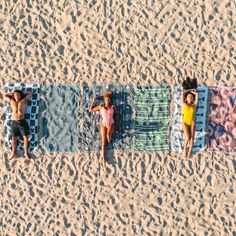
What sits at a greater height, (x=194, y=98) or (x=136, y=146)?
(x=194, y=98)

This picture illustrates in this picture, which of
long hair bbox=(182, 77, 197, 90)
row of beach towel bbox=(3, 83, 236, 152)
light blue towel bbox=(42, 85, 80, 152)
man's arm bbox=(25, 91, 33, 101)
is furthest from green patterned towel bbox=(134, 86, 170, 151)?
man's arm bbox=(25, 91, 33, 101)

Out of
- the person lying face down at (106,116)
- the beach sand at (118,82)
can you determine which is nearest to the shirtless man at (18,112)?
the beach sand at (118,82)

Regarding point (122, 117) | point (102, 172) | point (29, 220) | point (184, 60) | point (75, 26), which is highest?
point (75, 26)

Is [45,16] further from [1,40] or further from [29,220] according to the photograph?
[29,220]

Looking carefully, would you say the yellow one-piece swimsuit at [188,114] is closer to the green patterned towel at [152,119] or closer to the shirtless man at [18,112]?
the green patterned towel at [152,119]

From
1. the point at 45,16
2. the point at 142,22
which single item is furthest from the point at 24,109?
the point at 142,22

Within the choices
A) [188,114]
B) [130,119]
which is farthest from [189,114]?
[130,119]

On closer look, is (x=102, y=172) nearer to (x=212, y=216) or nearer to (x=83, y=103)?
(x=83, y=103)
